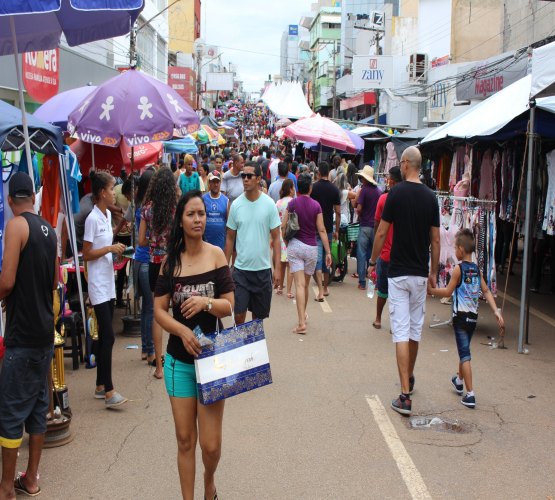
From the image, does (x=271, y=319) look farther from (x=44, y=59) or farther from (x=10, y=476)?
(x=44, y=59)

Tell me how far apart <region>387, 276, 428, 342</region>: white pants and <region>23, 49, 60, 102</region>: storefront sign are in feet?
27.0

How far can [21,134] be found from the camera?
5.59 meters

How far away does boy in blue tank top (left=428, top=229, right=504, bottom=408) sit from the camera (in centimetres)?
649

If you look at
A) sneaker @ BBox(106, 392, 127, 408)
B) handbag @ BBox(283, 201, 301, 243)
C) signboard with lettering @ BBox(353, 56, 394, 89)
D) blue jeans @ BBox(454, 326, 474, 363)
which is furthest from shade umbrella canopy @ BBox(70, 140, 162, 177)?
signboard with lettering @ BBox(353, 56, 394, 89)

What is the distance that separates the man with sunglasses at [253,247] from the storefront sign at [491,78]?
14384 mm

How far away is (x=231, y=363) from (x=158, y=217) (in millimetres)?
3260

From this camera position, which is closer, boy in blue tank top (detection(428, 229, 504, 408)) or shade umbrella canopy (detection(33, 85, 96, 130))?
boy in blue tank top (detection(428, 229, 504, 408))

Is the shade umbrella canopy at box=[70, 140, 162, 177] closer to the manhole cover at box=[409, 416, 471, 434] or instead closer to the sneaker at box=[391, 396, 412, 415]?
the sneaker at box=[391, 396, 412, 415]

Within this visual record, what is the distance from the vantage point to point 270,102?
23812 millimetres

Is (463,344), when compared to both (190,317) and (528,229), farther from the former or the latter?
(190,317)

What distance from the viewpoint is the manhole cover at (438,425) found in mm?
5875

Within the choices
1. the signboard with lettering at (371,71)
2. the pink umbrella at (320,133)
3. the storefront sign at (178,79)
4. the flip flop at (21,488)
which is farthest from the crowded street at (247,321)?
the storefront sign at (178,79)

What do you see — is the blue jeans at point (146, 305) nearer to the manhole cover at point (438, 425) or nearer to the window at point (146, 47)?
the manhole cover at point (438, 425)

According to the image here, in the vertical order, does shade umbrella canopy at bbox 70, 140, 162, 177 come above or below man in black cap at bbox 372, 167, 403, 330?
above
